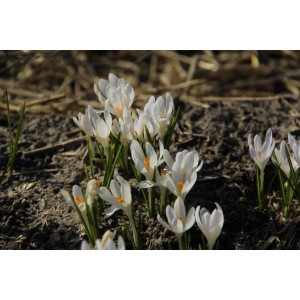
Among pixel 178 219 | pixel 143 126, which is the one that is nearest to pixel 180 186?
pixel 178 219

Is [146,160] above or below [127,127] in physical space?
below

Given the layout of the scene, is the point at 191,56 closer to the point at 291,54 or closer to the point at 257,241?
the point at 291,54

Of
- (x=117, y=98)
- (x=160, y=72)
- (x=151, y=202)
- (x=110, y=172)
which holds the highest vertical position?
(x=160, y=72)

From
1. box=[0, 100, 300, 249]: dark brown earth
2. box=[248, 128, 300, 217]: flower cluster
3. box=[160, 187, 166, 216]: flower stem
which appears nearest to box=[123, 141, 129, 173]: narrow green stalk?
box=[0, 100, 300, 249]: dark brown earth

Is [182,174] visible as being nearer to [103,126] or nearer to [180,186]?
[180,186]

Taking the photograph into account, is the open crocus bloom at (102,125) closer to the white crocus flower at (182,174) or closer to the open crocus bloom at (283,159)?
the white crocus flower at (182,174)

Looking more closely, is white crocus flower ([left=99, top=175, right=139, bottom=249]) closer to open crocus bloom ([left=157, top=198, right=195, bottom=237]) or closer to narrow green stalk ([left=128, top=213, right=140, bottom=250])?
narrow green stalk ([left=128, top=213, right=140, bottom=250])
